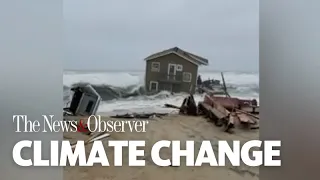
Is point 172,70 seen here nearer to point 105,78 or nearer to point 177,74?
point 177,74

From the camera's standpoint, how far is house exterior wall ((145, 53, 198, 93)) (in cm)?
161

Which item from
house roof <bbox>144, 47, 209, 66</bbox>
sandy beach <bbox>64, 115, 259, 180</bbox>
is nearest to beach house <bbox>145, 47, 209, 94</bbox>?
house roof <bbox>144, 47, 209, 66</bbox>

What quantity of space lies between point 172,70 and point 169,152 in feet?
1.11

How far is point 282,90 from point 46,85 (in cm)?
96

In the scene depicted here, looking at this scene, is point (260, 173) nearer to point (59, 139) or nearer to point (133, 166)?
point (133, 166)

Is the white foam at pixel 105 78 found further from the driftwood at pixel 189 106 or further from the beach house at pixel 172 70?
the driftwood at pixel 189 106

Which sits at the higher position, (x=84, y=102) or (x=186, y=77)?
(x=186, y=77)

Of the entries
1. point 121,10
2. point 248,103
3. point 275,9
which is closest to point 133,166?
point 248,103

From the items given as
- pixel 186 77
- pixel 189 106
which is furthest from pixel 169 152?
pixel 186 77

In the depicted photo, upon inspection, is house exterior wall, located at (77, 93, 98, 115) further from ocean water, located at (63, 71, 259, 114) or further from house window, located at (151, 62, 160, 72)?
house window, located at (151, 62, 160, 72)

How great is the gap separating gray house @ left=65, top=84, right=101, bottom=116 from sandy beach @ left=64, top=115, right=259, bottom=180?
0.08m

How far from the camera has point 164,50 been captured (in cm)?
160

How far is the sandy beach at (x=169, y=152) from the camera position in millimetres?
1594

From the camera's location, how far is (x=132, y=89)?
1605 mm
